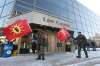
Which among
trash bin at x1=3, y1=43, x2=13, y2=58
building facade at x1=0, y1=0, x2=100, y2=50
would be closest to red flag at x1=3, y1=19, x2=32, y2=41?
trash bin at x1=3, y1=43, x2=13, y2=58

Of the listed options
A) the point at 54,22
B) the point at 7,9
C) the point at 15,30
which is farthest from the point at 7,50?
the point at 7,9

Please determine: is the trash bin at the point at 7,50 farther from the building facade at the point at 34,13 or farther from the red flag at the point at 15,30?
the red flag at the point at 15,30

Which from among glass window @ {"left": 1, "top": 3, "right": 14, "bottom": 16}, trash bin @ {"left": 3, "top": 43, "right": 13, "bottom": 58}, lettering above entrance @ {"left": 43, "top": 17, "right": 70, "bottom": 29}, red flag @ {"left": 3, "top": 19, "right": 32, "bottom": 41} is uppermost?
glass window @ {"left": 1, "top": 3, "right": 14, "bottom": 16}

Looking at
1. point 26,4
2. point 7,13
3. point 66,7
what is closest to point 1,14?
point 7,13

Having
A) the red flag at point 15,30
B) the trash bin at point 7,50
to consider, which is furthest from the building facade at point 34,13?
the red flag at point 15,30

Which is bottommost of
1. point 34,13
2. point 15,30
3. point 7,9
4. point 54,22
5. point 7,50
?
point 7,50

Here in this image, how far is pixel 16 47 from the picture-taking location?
54.4ft

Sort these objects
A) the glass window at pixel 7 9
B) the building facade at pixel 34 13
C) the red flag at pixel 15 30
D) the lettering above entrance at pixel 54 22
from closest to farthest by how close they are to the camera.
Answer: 1. the red flag at pixel 15 30
2. the building facade at pixel 34 13
3. the lettering above entrance at pixel 54 22
4. the glass window at pixel 7 9

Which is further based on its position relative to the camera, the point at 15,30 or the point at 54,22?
the point at 54,22

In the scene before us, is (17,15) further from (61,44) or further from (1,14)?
(61,44)

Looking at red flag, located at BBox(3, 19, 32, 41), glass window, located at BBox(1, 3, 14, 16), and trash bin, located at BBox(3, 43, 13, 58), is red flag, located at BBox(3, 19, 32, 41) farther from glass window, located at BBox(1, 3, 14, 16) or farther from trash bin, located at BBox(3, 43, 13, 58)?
glass window, located at BBox(1, 3, 14, 16)

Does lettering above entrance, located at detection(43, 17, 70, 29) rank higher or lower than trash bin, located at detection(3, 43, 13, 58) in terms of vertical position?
higher

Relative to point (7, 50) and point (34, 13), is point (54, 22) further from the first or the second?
point (7, 50)

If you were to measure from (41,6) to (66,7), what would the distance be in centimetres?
993
